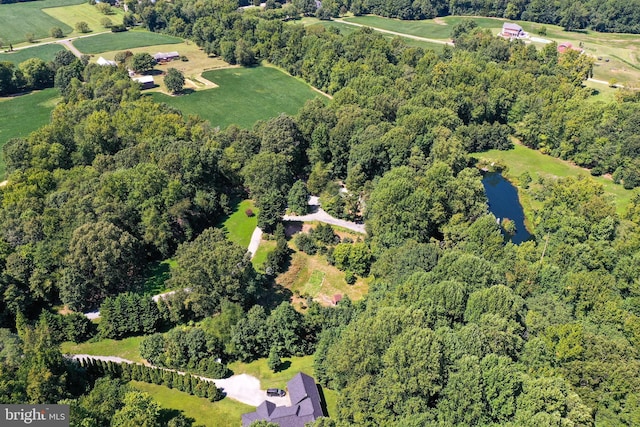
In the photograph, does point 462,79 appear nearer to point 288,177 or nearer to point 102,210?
point 288,177

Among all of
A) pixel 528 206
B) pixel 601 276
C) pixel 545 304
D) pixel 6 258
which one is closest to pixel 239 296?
pixel 6 258

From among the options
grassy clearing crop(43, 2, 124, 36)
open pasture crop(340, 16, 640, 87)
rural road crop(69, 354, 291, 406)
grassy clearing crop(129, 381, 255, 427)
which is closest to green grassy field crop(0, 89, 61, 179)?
grassy clearing crop(43, 2, 124, 36)

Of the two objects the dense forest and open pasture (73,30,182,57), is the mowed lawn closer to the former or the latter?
the dense forest

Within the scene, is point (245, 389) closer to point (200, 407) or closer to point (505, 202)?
point (200, 407)

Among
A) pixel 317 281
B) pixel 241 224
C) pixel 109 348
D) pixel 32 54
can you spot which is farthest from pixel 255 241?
pixel 32 54

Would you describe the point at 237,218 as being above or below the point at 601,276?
below

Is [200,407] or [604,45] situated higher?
[604,45]
